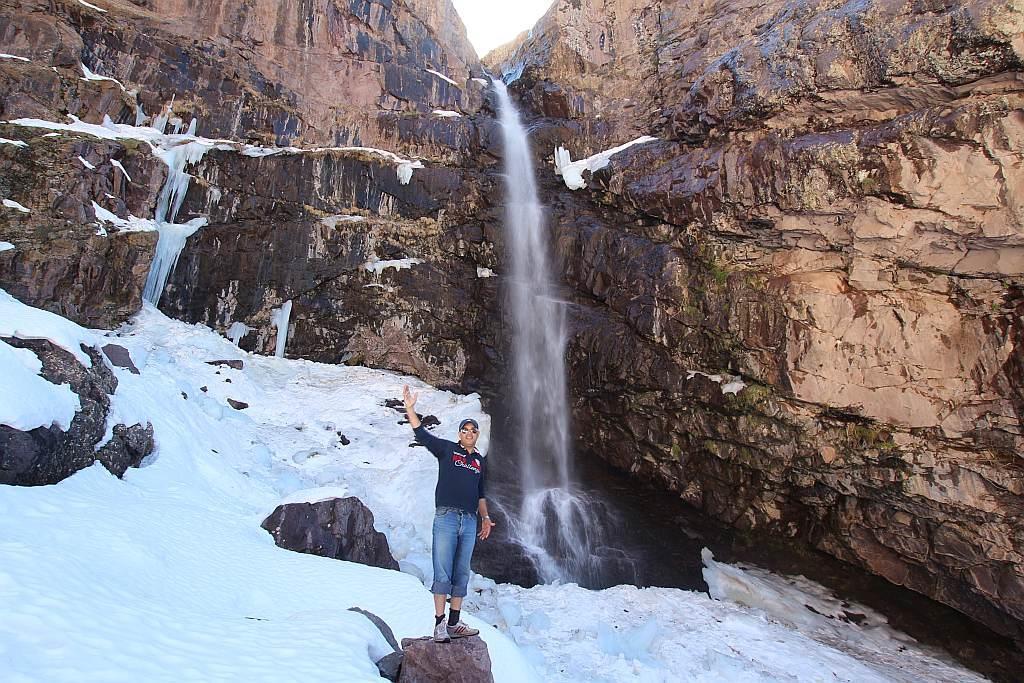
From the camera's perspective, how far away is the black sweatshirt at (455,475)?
4.80 metres

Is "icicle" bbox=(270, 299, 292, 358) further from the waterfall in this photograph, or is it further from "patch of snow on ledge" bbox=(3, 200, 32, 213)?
the waterfall

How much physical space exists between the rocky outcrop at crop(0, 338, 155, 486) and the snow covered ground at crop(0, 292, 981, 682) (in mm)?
232

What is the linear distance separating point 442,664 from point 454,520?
1.14 meters

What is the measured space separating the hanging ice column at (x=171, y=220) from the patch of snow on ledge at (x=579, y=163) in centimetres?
1248

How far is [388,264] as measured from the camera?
1941 cm

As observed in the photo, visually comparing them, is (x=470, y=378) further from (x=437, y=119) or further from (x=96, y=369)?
(x=96, y=369)

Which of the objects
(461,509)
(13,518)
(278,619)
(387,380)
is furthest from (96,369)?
(387,380)

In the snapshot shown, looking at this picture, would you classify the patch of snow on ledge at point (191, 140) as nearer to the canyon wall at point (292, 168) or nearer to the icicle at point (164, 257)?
the canyon wall at point (292, 168)

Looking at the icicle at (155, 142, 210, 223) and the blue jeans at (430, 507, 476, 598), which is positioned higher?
the icicle at (155, 142, 210, 223)

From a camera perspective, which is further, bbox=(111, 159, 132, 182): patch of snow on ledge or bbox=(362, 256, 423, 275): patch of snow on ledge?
bbox=(362, 256, 423, 275): patch of snow on ledge

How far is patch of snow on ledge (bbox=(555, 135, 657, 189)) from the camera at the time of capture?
16.9 metres

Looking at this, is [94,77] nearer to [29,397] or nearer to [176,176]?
[176,176]

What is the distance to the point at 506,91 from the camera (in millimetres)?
22531

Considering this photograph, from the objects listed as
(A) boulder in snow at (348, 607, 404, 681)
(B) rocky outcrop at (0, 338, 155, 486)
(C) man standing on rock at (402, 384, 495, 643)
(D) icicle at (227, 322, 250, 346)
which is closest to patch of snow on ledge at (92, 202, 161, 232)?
(D) icicle at (227, 322, 250, 346)
